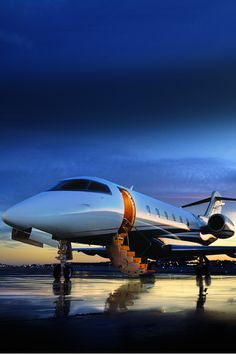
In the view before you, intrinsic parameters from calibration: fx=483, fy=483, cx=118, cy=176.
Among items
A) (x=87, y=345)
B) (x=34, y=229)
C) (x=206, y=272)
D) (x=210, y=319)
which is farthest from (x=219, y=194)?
(x=87, y=345)

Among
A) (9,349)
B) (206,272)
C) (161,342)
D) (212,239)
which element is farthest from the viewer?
(212,239)

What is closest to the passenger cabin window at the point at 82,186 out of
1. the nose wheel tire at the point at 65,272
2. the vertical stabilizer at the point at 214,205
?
the nose wheel tire at the point at 65,272

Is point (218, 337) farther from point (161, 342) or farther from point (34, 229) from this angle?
point (34, 229)

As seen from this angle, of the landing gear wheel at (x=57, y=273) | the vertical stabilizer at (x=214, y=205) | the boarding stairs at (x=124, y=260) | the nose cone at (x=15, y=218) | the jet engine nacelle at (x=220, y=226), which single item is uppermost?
the vertical stabilizer at (x=214, y=205)

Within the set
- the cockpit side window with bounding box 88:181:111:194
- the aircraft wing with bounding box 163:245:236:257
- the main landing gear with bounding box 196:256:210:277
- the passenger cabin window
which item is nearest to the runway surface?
the passenger cabin window

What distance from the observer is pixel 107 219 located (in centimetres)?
1639

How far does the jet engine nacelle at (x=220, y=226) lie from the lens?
24.7 m

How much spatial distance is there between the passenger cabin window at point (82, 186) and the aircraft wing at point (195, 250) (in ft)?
18.8

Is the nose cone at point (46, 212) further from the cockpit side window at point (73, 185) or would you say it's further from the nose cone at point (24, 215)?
the cockpit side window at point (73, 185)

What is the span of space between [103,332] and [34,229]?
905cm

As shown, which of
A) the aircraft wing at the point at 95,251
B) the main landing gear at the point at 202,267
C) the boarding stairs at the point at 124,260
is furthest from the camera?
the main landing gear at the point at 202,267

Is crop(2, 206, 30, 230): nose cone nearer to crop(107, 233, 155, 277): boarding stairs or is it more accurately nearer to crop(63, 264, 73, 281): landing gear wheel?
crop(63, 264, 73, 281): landing gear wheel

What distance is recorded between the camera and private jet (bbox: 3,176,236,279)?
47.4 feet

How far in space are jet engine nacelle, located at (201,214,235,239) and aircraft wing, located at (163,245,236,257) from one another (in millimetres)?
744
